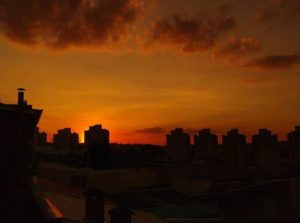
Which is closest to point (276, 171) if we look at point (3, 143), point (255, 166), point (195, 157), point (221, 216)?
point (255, 166)

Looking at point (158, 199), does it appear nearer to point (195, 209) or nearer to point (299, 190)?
point (195, 209)

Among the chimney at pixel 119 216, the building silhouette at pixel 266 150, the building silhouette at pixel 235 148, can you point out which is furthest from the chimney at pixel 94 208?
the building silhouette at pixel 235 148

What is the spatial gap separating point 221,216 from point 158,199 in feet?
69.9

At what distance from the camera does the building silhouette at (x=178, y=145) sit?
65.9m

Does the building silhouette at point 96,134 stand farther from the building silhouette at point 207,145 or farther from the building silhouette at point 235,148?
the building silhouette at point 235,148

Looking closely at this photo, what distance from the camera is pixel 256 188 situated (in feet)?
42.0

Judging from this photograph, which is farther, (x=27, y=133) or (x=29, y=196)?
(x=27, y=133)

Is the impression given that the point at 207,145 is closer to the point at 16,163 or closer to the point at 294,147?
the point at 294,147

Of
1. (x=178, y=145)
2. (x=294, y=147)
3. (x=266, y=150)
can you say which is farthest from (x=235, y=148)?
(x=178, y=145)

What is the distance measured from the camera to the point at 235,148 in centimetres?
A: 5616

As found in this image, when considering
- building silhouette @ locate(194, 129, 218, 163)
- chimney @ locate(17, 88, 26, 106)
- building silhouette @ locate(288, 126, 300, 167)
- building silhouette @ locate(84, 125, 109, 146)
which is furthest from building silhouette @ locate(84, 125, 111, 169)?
chimney @ locate(17, 88, 26, 106)

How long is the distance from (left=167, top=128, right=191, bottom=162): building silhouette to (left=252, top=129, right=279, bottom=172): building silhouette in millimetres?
14118

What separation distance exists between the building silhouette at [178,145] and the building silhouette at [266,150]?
46.3 feet

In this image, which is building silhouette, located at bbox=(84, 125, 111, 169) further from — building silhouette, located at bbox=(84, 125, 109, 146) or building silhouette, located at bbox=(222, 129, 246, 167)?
building silhouette, located at bbox=(222, 129, 246, 167)
